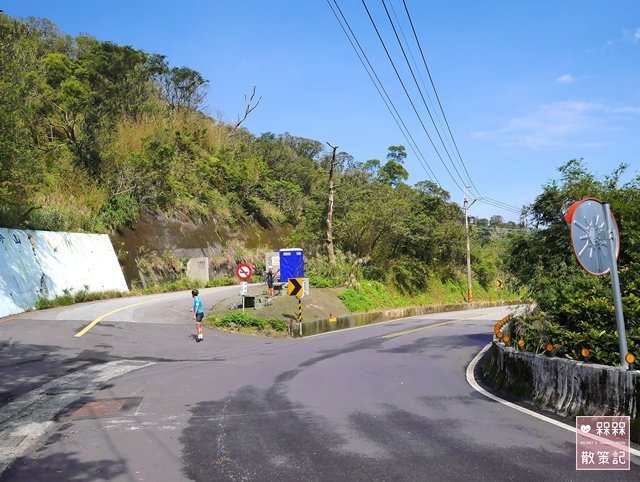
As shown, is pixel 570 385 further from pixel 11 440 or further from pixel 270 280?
pixel 270 280

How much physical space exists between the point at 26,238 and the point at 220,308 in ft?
29.2

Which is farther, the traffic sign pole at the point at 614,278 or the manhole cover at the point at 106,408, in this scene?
the manhole cover at the point at 106,408

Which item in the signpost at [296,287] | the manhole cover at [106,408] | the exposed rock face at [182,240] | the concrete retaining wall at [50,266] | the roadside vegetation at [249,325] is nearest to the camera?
the manhole cover at [106,408]

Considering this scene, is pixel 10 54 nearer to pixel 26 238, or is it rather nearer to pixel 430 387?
pixel 26 238

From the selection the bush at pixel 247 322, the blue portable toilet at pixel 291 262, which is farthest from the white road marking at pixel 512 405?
the blue portable toilet at pixel 291 262

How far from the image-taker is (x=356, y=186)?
1710 inches

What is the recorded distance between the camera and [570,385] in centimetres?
747

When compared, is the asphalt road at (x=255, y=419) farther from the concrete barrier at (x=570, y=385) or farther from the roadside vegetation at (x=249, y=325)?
the roadside vegetation at (x=249, y=325)

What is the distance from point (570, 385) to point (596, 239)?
2.35m

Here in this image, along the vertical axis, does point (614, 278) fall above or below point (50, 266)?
below

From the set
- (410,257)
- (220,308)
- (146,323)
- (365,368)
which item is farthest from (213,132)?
(365,368)

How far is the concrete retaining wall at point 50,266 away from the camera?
1939cm

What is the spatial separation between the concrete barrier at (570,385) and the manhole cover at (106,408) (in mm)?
6586

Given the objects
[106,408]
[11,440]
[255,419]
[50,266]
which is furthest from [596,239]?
[50,266]
